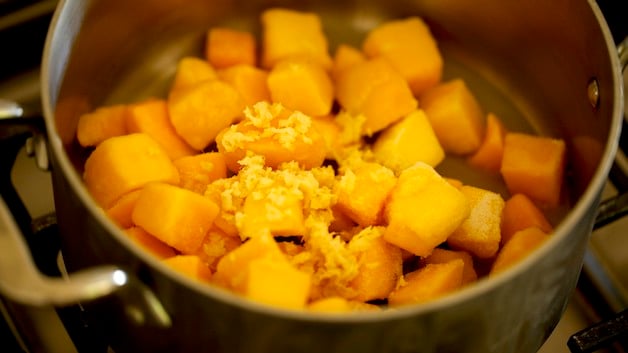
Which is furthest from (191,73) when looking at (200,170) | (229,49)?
(200,170)

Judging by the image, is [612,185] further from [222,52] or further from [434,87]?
[222,52]

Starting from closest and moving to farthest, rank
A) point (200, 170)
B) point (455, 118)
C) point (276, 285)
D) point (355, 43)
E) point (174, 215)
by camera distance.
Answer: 1. point (276, 285)
2. point (174, 215)
3. point (200, 170)
4. point (455, 118)
5. point (355, 43)

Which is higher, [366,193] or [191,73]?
[191,73]

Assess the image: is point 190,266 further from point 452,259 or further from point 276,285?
point 452,259

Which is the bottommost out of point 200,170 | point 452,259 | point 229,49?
point 452,259

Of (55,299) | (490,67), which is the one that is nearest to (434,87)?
(490,67)

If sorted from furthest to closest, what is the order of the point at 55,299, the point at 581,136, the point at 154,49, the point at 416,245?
the point at 154,49, the point at 581,136, the point at 416,245, the point at 55,299

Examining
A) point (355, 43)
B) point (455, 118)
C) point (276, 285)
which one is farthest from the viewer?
point (355, 43)

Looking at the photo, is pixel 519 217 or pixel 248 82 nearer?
pixel 519 217
